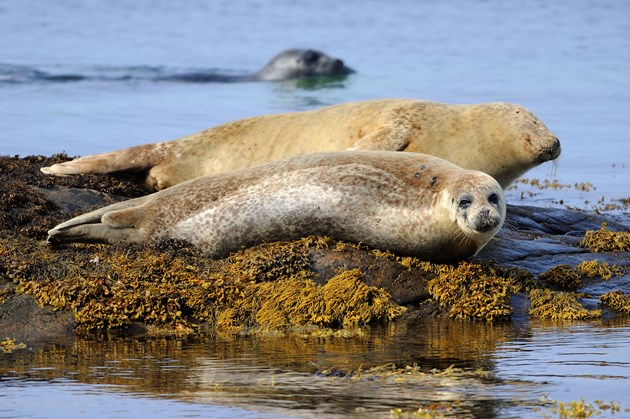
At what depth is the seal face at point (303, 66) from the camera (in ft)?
94.2

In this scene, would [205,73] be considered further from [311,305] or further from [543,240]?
[311,305]

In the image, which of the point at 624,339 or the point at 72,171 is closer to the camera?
the point at 624,339

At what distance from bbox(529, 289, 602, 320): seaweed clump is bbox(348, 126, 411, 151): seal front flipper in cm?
240

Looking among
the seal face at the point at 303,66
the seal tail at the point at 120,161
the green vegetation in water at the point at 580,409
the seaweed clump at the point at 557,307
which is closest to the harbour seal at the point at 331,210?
the seaweed clump at the point at 557,307

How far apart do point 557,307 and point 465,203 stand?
87cm

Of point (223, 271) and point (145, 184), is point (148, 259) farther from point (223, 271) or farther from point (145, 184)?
point (145, 184)

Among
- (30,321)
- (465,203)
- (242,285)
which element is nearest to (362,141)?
(465,203)

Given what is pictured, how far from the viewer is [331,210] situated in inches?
331

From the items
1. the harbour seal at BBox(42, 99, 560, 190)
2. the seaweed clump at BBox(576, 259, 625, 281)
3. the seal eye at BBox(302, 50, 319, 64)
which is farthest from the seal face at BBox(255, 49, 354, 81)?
the seaweed clump at BBox(576, 259, 625, 281)

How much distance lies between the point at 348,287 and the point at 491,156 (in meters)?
3.12

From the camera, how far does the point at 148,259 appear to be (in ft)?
26.8

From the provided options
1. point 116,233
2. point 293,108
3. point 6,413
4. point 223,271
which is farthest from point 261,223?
point 293,108

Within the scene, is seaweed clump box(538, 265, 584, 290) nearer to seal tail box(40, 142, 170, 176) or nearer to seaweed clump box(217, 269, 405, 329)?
seaweed clump box(217, 269, 405, 329)

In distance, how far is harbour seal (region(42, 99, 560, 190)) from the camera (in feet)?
34.5
